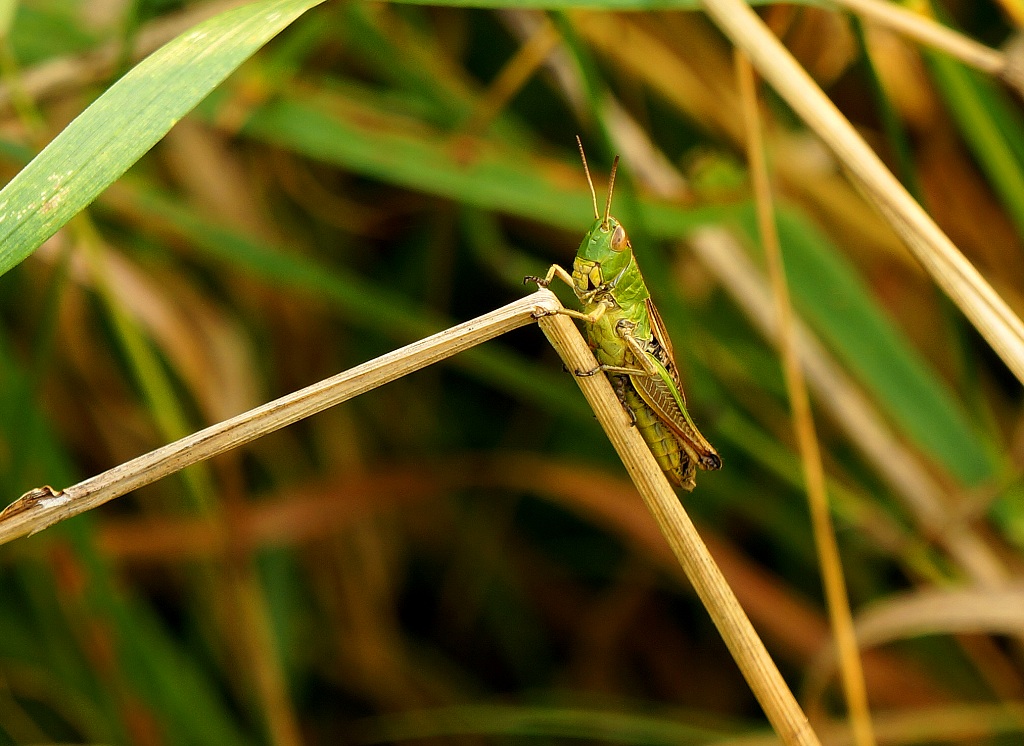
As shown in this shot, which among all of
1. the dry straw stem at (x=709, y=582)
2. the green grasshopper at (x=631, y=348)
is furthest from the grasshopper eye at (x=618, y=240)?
the dry straw stem at (x=709, y=582)

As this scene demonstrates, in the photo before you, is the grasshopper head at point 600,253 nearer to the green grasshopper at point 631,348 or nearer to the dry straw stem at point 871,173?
the green grasshopper at point 631,348

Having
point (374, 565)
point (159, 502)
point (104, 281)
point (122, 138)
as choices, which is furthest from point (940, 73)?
point (159, 502)

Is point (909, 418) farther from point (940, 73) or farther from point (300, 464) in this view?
point (300, 464)

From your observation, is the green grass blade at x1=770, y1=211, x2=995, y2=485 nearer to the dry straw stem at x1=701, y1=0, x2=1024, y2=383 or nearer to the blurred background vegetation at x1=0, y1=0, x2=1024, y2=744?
the blurred background vegetation at x1=0, y1=0, x2=1024, y2=744

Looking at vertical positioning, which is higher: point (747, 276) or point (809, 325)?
point (747, 276)

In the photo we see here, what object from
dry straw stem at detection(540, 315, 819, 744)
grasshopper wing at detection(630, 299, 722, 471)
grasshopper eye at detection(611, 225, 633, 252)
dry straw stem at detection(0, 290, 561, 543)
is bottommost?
dry straw stem at detection(540, 315, 819, 744)

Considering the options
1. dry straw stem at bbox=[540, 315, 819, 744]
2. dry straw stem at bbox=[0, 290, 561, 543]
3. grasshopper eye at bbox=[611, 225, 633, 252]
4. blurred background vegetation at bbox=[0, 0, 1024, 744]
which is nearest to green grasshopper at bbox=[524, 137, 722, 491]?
grasshopper eye at bbox=[611, 225, 633, 252]
